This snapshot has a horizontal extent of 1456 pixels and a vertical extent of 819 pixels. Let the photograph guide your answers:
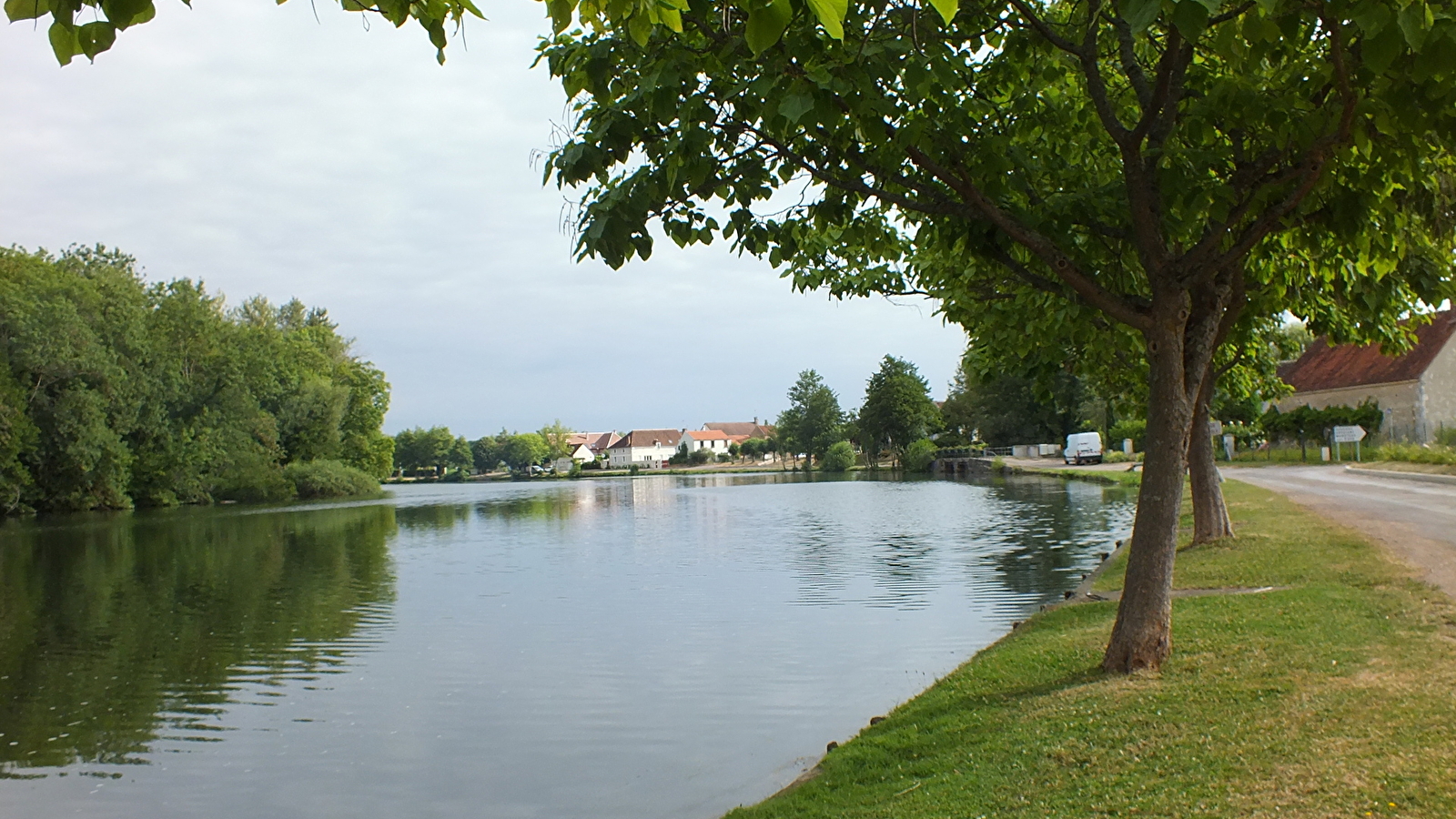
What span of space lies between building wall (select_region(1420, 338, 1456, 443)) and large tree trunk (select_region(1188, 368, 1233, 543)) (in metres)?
36.4

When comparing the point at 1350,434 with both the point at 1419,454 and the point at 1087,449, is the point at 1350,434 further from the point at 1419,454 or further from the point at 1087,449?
the point at 1087,449

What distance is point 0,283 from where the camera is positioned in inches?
1893

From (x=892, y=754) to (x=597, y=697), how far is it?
4.76 metres

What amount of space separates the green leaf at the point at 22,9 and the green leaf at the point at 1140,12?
156 inches

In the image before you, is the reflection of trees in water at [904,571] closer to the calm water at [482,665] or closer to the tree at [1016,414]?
the calm water at [482,665]

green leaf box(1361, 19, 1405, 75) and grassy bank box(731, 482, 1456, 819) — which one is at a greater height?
green leaf box(1361, 19, 1405, 75)

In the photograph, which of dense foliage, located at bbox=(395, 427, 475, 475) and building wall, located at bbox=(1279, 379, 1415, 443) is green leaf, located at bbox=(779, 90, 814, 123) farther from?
dense foliage, located at bbox=(395, 427, 475, 475)

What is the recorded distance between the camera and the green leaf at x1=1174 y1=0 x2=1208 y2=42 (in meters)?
4.46

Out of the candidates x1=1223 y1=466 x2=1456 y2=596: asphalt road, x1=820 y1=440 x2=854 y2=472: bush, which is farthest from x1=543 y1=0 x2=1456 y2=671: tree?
x1=820 y1=440 x2=854 y2=472: bush

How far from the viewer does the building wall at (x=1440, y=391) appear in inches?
1786

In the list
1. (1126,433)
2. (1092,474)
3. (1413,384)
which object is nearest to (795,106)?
(1092,474)

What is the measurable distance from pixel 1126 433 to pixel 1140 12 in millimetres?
67615

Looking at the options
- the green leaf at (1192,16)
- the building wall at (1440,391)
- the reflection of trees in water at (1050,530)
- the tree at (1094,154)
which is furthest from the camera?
the building wall at (1440,391)

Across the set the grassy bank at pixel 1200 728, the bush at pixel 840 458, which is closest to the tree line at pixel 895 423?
the bush at pixel 840 458
